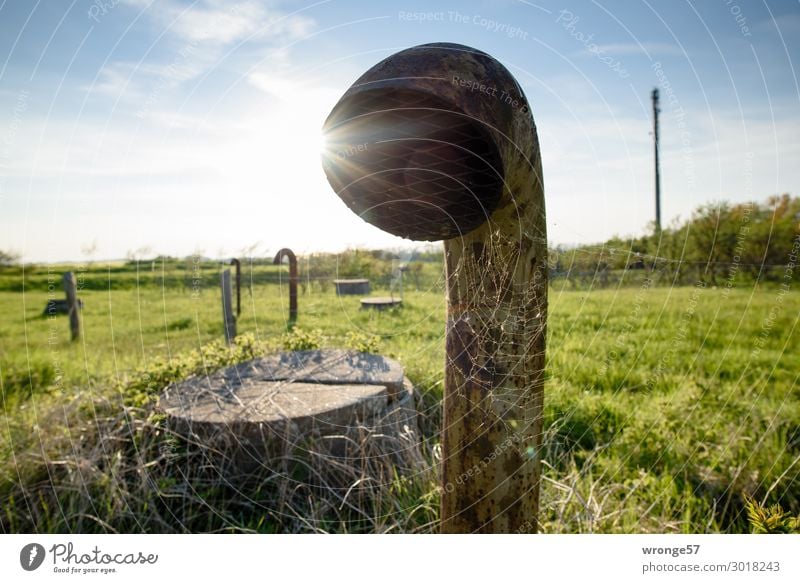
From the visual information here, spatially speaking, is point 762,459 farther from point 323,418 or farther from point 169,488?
point 169,488

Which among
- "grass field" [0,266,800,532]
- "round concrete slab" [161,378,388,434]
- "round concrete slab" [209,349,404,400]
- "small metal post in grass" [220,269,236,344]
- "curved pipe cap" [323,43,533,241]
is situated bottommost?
"grass field" [0,266,800,532]

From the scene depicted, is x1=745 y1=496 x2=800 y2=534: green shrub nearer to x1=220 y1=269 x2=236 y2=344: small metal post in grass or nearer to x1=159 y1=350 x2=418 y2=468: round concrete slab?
x1=159 y1=350 x2=418 y2=468: round concrete slab

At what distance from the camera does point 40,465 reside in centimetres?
282

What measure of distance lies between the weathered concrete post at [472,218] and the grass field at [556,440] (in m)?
0.59

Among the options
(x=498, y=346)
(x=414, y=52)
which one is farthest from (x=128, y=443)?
(x=414, y=52)

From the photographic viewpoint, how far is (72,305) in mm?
7660

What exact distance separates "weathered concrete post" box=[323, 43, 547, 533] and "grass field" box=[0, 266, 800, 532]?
0.59 m

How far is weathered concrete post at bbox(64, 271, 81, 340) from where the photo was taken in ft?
24.6

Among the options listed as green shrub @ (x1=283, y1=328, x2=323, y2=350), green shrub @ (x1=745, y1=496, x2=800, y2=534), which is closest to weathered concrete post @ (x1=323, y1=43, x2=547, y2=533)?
green shrub @ (x1=745, y1=496, x2=800, y2=534)

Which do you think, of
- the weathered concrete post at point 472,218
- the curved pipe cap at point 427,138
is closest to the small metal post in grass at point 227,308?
the weathered concrete post at point 472,218

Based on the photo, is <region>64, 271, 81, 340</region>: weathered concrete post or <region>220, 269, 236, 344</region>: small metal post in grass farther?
<region>64, 271, 81, 340</region>: weathered concrete post

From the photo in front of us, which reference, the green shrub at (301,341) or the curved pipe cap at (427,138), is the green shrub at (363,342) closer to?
the green shrub at (301,341)

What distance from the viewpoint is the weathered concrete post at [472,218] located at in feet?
3.39

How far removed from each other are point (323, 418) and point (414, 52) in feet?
7.42
